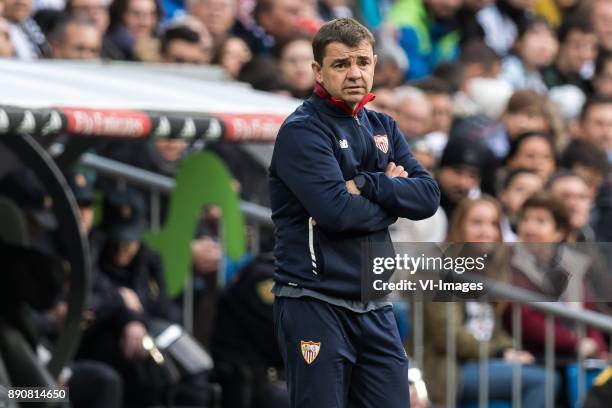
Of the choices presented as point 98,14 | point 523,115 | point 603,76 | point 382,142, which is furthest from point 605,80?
point 382,142

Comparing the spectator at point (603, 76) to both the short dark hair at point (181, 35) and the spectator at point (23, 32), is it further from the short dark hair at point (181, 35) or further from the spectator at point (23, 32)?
the spectator at point (23, 32)

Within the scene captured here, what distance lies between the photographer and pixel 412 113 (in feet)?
38.2

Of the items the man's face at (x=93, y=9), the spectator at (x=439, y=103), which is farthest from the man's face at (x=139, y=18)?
the spectator at (x=439, y=103)

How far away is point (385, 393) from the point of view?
18.9ft

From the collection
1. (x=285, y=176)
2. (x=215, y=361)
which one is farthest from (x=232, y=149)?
(x=285, y=176)

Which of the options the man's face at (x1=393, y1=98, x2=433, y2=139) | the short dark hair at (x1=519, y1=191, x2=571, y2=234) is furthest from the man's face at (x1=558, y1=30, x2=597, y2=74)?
the short dark hair at (x1=519, y1=191, x2=571, y2=234)

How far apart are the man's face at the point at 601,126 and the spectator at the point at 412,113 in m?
1.78

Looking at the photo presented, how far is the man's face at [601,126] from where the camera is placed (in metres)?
13.0

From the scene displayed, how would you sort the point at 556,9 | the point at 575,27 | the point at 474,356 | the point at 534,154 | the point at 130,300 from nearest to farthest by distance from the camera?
the point at 130,300 → the point at 474,356 → the point at 534,154 → the point at 575,27 → the point at 556,9

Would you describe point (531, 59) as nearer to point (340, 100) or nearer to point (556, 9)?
point (556, 9)

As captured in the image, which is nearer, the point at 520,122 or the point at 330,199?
the point at 330,199

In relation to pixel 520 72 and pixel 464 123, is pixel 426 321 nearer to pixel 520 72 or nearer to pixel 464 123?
pixel 464 123

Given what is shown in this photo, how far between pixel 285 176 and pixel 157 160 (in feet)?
14.6

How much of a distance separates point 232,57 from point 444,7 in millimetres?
3529
